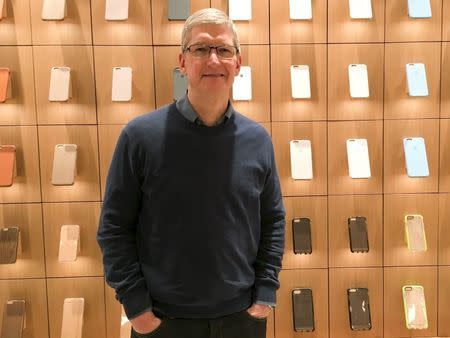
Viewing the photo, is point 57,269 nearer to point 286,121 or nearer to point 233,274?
point 286,121

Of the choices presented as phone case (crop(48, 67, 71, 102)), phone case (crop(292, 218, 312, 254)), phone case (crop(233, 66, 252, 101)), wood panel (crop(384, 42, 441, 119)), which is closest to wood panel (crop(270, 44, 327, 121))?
phone case (crop(233, 66, 252, 101))

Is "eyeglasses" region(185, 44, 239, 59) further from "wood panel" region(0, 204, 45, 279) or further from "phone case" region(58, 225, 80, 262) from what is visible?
"wood panel" region(0, 204, 45, 279)

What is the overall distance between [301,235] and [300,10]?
1.70 meters

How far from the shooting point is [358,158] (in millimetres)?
3641

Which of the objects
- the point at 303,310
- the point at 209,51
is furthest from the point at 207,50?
the point at 303,310

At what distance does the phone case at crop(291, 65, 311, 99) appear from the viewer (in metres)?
3.59

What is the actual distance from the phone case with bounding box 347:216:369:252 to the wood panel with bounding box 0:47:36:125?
2575mm

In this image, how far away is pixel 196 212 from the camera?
1630 mm

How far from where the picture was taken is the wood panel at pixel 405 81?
3.74 m

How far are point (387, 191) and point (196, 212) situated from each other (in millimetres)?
2587

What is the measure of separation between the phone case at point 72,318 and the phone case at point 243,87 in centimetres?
198

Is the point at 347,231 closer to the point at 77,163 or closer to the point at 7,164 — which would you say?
the point at 77,163

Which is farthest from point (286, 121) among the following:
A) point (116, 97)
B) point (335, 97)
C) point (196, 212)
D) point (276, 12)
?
point (196, 212)

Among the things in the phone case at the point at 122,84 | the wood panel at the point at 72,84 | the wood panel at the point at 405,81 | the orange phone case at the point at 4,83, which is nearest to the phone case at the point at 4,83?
the orange phone case at the point at 4,83
